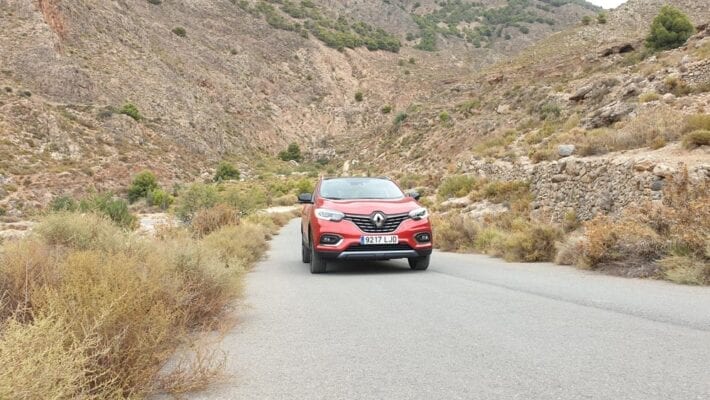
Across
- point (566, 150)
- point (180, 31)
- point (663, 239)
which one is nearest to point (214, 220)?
point (566, 150)

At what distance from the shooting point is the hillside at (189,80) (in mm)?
46812

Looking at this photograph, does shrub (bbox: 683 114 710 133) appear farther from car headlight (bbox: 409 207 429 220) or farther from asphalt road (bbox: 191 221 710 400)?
car headlight (bbox: 409 207 429 220)

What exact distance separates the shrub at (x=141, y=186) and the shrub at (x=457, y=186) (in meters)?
28.4

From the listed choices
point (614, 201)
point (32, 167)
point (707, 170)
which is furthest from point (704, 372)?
point (32, 167)

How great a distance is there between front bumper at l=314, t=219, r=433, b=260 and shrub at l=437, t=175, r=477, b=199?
54.6 feet

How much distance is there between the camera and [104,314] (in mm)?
3576

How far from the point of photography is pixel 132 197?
46.9 metres

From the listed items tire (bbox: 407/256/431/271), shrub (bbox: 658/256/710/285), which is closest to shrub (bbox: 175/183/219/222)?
tire (bbox: 407/256/431/271)

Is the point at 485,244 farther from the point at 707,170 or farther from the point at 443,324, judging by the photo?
the point at 443,324

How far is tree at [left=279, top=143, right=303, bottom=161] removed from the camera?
71312mm

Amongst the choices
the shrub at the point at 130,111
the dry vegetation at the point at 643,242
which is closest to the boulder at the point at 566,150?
the dry vegetation at the point at 643,242

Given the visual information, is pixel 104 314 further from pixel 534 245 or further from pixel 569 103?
pixel 569 103

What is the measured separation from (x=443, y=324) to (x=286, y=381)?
87.6 inches

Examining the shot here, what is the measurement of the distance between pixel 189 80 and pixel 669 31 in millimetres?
51341
